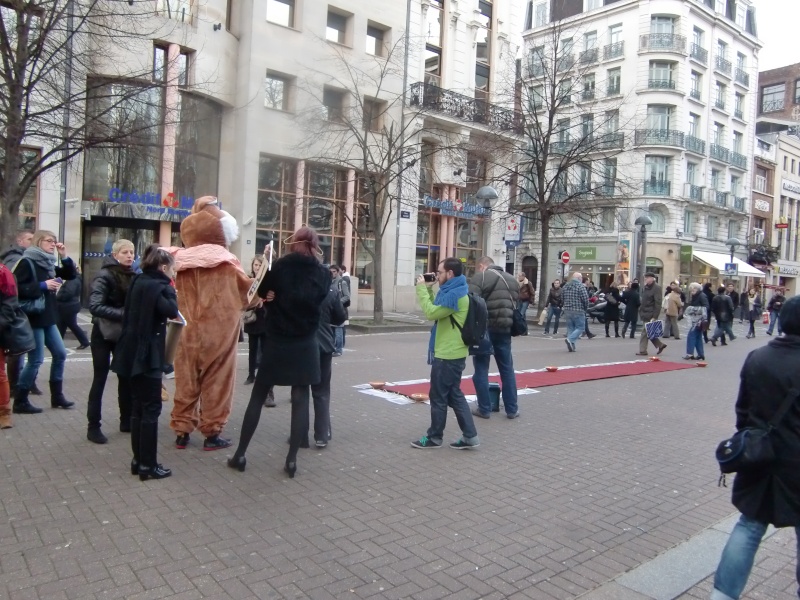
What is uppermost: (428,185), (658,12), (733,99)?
(658,12)

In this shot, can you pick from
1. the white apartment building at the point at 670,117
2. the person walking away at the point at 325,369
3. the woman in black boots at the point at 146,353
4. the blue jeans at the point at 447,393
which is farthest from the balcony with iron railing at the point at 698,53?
the woman in black boots at the point at 146,353

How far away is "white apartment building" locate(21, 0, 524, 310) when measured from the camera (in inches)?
781

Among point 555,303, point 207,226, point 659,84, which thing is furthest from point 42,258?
point 659,84

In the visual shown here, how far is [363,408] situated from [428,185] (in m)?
20.8

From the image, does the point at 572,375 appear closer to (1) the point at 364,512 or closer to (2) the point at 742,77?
(1) the point at 364,512

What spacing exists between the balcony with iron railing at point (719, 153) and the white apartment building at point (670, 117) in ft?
0.24

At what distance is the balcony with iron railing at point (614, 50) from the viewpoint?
4681cm

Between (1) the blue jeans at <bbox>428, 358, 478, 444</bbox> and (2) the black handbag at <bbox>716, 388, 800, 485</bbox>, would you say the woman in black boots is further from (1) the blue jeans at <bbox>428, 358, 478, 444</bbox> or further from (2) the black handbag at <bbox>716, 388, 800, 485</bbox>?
(2) the black handbag at <bbox>716, 388, 800, 485</bbox>

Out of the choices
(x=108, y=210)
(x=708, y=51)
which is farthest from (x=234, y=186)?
(x=708, y=51)

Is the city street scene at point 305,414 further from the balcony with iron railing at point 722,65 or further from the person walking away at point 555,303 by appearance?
the balcony with iron railing at point 722,65

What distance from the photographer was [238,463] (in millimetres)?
5223

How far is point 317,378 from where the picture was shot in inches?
206

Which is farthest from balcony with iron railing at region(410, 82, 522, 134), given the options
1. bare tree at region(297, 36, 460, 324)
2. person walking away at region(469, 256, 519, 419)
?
person walking away at region(469, 256, 519, 419)

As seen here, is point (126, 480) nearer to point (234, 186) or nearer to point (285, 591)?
point (285, 591)
